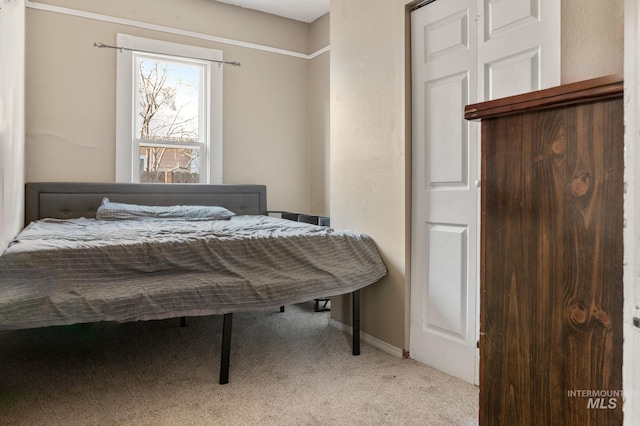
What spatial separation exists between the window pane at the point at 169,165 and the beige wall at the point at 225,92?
0.28m

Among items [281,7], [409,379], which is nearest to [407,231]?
[409,379]

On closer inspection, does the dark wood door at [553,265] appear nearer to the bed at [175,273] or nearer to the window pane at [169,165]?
the bed at [175,273]

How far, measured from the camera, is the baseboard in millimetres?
2431

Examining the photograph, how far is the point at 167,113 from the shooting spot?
4070 millimetres

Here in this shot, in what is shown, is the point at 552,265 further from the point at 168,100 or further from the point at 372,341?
the point at 168,100

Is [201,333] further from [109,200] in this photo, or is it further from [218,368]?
[109,200]

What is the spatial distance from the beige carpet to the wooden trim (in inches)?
52.3

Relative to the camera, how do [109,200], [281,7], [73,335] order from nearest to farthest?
1. [73,335]
2. [109,200]
3. [281,7]

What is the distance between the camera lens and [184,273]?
1964 millimetres

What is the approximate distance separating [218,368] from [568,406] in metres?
1.84

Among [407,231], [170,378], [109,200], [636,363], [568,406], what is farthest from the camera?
[109,200]

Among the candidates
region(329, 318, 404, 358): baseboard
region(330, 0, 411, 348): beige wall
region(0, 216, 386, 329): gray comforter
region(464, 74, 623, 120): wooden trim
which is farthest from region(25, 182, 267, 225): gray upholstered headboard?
region(464, 74, 623, 120): wooden trim

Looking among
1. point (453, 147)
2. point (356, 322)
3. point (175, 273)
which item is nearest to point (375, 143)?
point (453, 147)

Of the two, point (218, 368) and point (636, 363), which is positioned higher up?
point (636, 363)
